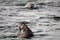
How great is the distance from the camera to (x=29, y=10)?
2872 centimetres

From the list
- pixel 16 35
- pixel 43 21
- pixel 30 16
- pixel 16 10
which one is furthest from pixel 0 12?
pixel 16 35

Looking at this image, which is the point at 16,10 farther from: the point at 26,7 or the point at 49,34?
the point at 49,34

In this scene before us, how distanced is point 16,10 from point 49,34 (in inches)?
368

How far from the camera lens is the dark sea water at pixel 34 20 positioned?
19484 millimetres

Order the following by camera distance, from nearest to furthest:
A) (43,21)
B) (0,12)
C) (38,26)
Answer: (38,26) → (43,21) → (0,12)

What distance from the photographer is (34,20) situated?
78.0 feet

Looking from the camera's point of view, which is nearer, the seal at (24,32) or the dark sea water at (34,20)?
the seal at (24,32)

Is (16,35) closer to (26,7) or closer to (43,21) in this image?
(43,21)

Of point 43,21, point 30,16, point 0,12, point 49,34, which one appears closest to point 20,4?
point 0,12

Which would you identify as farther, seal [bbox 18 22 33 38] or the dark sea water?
the dark sea water

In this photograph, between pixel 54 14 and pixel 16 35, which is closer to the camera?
pixel 16 35

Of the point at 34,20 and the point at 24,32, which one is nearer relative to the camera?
the point at 24,32

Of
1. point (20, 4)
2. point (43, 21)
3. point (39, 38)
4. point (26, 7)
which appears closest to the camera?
point (39, 38)

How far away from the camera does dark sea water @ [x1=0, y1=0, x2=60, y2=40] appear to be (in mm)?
19484
